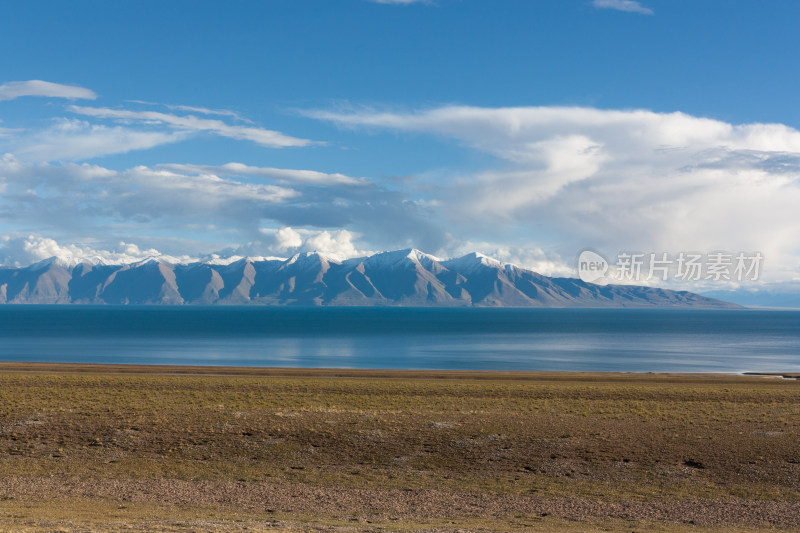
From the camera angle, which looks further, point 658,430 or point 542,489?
point 658,430

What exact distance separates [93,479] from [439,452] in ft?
42.5

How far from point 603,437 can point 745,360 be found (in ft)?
294

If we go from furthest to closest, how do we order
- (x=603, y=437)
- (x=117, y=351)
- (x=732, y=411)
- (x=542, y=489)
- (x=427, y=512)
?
(x=117, y=351), (x=732, y=411), (x=603, y=437), (x=542, y=489), (x=427, y=512)

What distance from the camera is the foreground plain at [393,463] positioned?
63.2 ft

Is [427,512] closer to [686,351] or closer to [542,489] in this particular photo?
[542,489]

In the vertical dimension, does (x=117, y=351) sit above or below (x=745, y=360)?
below

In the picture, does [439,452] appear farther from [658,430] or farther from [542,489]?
[658,430]

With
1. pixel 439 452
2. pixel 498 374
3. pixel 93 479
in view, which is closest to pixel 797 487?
pixel 439 452

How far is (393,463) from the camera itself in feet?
85.7

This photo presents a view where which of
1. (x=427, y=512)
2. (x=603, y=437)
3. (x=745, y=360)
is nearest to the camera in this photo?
(x=427, y=512)

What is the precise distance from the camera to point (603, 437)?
2950 centimetres

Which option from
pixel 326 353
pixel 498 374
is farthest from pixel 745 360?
pixel 326 353

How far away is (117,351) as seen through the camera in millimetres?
113312

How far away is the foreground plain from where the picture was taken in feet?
63.2
